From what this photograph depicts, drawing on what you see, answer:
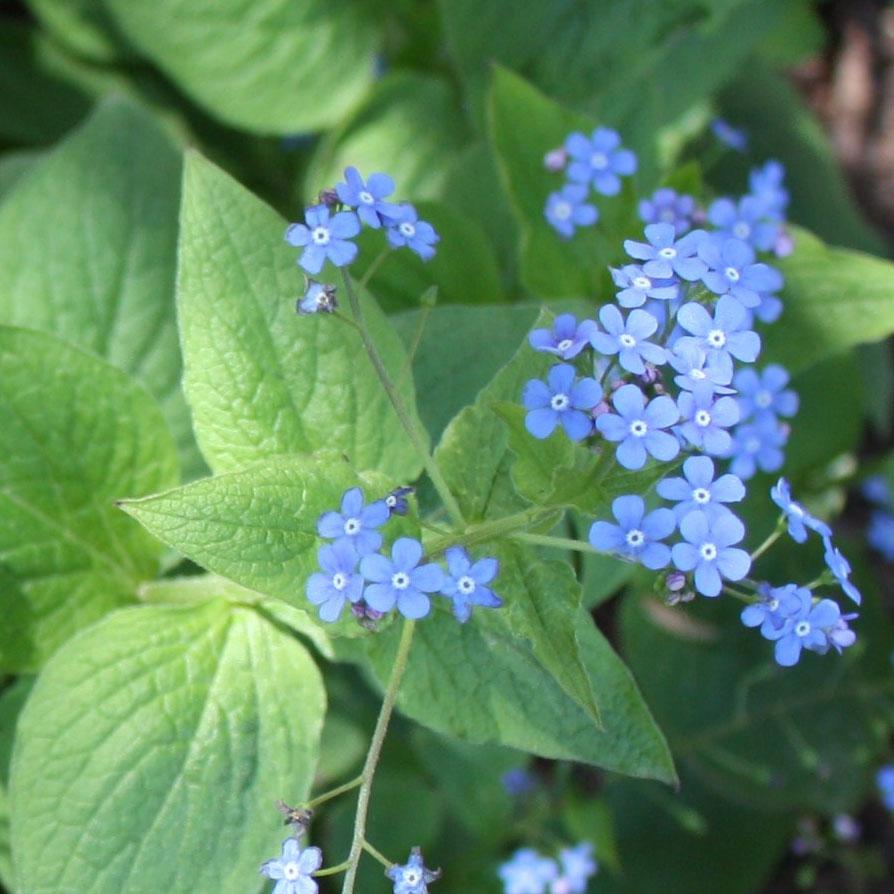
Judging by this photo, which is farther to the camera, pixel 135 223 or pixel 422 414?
pixel 135 223

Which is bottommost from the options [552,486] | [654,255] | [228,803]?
[228,803]

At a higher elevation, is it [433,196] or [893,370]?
[433,196]

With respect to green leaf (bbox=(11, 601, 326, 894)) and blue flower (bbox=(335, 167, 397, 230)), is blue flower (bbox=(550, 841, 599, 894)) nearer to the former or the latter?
green leaf (bbox=(11, 601, 326, 894))

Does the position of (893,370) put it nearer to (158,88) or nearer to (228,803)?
(158,88)

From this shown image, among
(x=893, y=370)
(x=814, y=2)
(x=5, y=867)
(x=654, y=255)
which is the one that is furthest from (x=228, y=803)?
(x=814, y=2)

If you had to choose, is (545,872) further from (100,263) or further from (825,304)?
(100,263)

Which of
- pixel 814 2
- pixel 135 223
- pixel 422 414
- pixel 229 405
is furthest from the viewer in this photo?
pixel 814 2

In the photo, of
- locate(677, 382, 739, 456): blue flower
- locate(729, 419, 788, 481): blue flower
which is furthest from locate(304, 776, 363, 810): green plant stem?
locate(729, 419, 788, 481): blue flower

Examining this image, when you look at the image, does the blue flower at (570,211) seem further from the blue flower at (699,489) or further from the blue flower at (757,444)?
the blue flower at (699,489)
